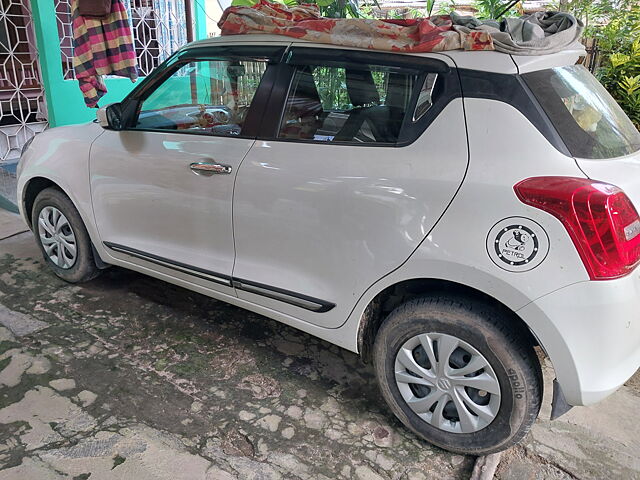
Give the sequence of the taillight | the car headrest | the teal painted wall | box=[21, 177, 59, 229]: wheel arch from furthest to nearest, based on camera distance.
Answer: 1. the teal painted wall
2. box=[21, 177, 59, 229]: wheel arch
3. the car headrest
4. the taillight

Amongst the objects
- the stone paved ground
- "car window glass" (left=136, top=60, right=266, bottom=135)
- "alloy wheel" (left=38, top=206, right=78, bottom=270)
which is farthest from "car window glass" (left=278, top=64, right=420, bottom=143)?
"alloy wheel" (left=38, top=206, right=78, bottom=270)

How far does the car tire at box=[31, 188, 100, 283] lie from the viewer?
139 inches

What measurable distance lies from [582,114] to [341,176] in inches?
37.8

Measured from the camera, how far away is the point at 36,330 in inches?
124

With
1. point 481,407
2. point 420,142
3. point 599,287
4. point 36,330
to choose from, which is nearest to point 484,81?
point 420,142

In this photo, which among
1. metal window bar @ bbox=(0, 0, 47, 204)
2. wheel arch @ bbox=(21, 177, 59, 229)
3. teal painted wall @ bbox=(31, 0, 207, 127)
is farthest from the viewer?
metal window bar @ bbox=(0, 0, 47, 204)

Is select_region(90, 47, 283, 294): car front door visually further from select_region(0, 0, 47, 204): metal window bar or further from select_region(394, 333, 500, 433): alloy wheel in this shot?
select_region(0, 0, 47, 204): metal window bar

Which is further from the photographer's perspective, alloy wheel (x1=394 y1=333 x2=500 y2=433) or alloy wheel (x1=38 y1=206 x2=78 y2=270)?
alloy wheel (x1=38 y1=206 x2=78 y2=270)

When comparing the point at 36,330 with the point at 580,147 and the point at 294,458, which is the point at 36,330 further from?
the point at 580,147

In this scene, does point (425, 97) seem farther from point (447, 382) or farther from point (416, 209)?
point (447, 382)

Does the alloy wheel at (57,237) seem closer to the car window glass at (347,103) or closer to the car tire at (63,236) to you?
the car tire at (63,236)

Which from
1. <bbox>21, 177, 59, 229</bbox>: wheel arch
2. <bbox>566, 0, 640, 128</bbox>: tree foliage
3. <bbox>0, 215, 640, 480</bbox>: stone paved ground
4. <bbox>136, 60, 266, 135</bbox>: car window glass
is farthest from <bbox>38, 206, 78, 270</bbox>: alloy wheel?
<bbox>566, 0, 640, 128</bbox>: tree foliage

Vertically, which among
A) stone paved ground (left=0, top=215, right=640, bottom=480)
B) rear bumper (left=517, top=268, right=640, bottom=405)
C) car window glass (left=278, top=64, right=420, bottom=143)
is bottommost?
stone paved ground (left=0, top=215, right=640, bottom=480)

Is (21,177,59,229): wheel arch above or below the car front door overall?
below
